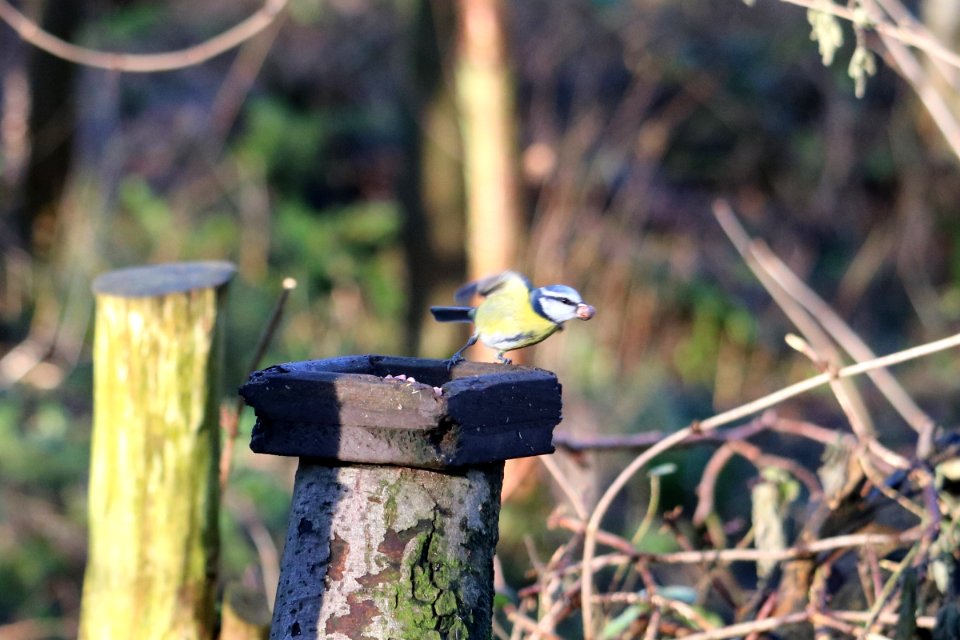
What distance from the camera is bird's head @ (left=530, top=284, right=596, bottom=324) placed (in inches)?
74.3

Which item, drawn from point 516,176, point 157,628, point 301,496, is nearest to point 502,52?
point 516,176

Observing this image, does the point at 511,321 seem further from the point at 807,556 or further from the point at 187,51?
the point at 187,51

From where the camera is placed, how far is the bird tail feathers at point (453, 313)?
6.82ft

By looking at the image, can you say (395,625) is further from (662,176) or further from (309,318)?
(662,176)

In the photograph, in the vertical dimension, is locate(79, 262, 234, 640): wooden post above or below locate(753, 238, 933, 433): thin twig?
below

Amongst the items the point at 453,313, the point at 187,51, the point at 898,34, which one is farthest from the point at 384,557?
the point at 187,51

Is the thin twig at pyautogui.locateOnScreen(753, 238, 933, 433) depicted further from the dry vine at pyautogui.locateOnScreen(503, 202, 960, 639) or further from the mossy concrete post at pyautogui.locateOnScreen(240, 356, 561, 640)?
the mossy concrete post at pyautogui.locateOnScreen(240, 356, 561, 640)

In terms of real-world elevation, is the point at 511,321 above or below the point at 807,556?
above

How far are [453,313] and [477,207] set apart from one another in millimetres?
4853

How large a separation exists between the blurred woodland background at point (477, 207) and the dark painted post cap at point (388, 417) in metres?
4.18

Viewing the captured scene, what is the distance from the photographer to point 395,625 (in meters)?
1.61

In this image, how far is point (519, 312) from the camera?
1.94 meters

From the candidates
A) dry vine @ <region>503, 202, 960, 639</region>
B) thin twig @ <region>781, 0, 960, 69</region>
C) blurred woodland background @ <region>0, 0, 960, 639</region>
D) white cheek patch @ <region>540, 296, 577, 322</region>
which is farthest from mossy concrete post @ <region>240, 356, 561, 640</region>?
blurred woodland background @ <region>0, 0, 960, 639</region>

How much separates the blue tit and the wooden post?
2.43 ft
